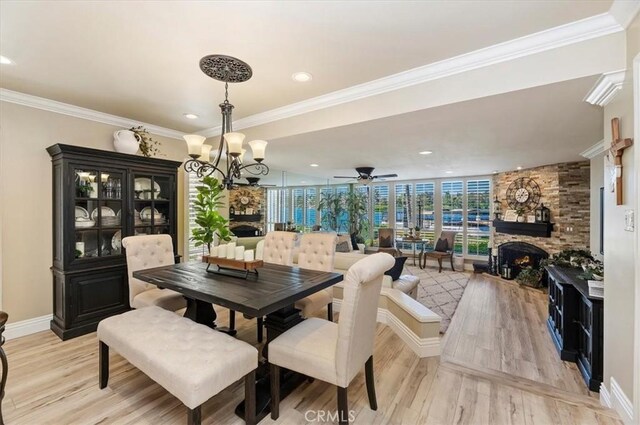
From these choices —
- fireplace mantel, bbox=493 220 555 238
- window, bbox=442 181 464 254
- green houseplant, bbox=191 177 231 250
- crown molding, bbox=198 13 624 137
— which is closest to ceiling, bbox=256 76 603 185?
crown molding, bbox=198 13 624 137

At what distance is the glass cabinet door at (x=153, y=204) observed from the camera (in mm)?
3758

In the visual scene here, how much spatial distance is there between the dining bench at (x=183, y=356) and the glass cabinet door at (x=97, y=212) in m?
1.66

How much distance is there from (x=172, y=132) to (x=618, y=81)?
488 centimetres

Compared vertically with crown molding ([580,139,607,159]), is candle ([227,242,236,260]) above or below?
below

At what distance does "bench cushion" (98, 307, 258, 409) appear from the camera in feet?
4.96

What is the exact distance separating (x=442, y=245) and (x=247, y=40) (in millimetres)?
7061

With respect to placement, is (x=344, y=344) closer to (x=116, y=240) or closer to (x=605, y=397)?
(x=605, y=397)

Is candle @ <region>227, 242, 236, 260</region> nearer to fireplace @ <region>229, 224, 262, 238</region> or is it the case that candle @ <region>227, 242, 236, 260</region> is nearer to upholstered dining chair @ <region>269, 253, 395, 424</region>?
upholstered dining chair @ <region>269, 253, 395, 424</region>

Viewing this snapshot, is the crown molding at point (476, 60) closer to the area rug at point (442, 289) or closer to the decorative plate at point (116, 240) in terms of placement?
the decorative plate at point (116, 240)

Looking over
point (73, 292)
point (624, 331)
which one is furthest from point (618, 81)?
point (73, 292)

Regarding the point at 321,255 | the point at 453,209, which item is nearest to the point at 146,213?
the point at 321,255

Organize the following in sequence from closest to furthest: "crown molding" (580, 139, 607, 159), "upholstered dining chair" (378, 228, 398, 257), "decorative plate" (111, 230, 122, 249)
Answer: "decorative plate" (111, 230, 122, 249)
"crown molding" (580, 139, 607, 159)
"upholstered dining chair" (378, 228, 398, 257)

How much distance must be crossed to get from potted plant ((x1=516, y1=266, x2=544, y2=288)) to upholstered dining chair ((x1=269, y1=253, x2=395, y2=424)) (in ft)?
17.5

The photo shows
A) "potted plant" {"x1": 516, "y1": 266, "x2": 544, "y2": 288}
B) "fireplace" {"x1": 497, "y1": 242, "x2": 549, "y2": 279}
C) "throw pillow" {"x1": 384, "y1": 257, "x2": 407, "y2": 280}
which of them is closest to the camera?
"throw pillow" {"x1": 384, "y1": 257, "x2": 407, "y2": 280}
